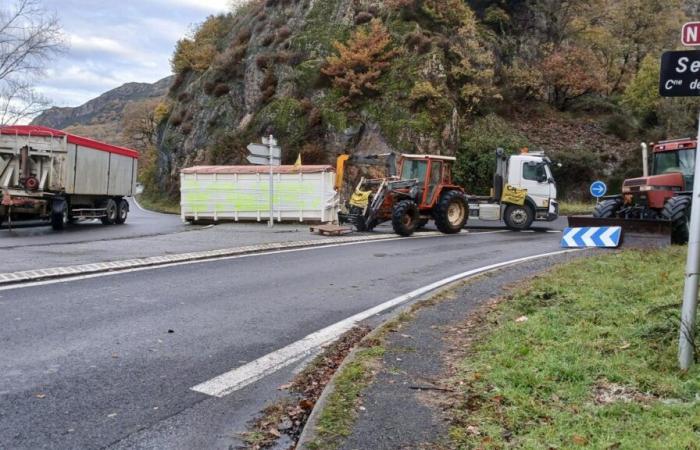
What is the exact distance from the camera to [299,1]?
40312mm

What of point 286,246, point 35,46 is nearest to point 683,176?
point 286,246

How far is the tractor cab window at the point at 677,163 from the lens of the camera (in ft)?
46.6

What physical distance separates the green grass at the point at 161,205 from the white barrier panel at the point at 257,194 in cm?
1485

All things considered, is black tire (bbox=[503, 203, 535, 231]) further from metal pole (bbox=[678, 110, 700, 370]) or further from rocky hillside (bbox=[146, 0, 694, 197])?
metal pole (bbox=[678, 110, 700, 370])

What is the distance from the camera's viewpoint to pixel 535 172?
2014 centimetres

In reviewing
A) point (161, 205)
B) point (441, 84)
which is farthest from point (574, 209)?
point (161, 205)

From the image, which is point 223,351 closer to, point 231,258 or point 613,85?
point 231,258

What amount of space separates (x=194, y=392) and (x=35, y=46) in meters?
27.8

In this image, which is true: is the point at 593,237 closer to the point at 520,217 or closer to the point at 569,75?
the point at 520,217

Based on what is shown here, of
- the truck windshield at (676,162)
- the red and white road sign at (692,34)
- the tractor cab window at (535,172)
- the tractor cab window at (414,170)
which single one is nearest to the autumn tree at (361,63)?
the tractor cab window at (535,172)

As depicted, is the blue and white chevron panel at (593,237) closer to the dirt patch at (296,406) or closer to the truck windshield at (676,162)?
the truck windshield at (676,162)

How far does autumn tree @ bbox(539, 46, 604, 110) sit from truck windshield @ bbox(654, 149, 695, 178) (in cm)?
2318

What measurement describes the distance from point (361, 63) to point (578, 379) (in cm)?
2994

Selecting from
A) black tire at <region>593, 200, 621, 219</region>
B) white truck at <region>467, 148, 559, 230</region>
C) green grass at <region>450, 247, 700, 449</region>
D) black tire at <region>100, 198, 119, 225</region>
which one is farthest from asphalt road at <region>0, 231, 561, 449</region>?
black tire at <region>100, 198, 119, 225</region>
